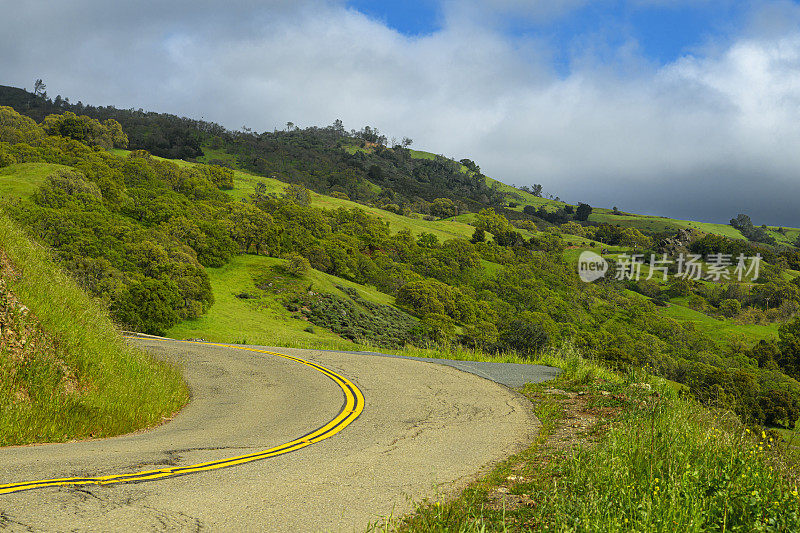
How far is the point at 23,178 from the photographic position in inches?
2552

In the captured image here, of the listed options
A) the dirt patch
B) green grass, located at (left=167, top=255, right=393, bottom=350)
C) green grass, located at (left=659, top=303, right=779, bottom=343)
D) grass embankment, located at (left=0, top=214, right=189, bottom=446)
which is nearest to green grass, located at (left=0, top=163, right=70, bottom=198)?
green grass, located at (left=167, top=255, right=393, bottom=350)

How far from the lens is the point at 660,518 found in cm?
397

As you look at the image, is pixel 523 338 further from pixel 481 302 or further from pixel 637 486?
pixel 637 486

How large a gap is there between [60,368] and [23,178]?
75.4m

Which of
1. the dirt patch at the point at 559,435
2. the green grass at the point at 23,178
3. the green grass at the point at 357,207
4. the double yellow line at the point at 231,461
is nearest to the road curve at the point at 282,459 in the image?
the double yellow line at the point at 231,461

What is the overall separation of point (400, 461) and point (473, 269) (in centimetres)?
10094

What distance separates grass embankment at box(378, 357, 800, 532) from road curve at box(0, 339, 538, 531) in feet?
1.86

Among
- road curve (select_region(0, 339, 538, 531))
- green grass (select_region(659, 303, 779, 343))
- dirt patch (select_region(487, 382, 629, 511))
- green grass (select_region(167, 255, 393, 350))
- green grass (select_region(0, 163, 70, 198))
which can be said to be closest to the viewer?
road curve (select_region(0, 339, 538, 531))

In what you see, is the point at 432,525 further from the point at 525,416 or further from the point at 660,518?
the point at 525,416

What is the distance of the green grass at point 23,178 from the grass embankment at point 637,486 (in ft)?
225

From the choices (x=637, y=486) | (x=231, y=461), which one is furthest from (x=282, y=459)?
(x=637, y=486)

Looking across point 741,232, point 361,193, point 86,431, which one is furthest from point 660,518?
point 741,232

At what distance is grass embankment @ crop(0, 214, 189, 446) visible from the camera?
7.43 metres

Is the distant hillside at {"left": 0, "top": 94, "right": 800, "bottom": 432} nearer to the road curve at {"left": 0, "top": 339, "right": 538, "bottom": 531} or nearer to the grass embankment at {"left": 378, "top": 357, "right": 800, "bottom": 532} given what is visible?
the road curve at {"left": 0, "top": 339, "right": 538, "bottom": 531}
